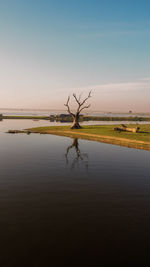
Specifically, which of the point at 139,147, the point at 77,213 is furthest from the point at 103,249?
the point at 139,147

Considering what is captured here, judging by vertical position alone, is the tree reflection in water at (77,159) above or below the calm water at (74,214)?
above

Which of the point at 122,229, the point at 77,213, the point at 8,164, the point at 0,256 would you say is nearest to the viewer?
the point at 0,256

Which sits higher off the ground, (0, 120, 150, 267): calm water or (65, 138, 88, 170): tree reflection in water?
(65, 138, 88, 170): tree reflection in water

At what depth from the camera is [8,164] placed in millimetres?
20422

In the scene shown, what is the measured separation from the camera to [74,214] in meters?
10.9

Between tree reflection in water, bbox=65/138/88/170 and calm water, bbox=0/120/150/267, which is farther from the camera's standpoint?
tree reflection in water, bbox=65/138/88/170

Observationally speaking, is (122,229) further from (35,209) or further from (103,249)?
(35,209)

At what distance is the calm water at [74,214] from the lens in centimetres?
791

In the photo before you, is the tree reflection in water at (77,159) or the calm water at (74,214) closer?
the calm water at (74,214)

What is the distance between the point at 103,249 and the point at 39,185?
779 centimetres

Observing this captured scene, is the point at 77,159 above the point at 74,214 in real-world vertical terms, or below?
above

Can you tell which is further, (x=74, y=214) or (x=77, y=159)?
(x=77, y=159)

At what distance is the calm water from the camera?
26.0 feet

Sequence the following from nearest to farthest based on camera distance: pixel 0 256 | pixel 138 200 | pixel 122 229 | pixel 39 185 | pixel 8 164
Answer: pixel 0 256
pixel 122 229
pixel 138 200
pixel 39 185
pixel 8 164
